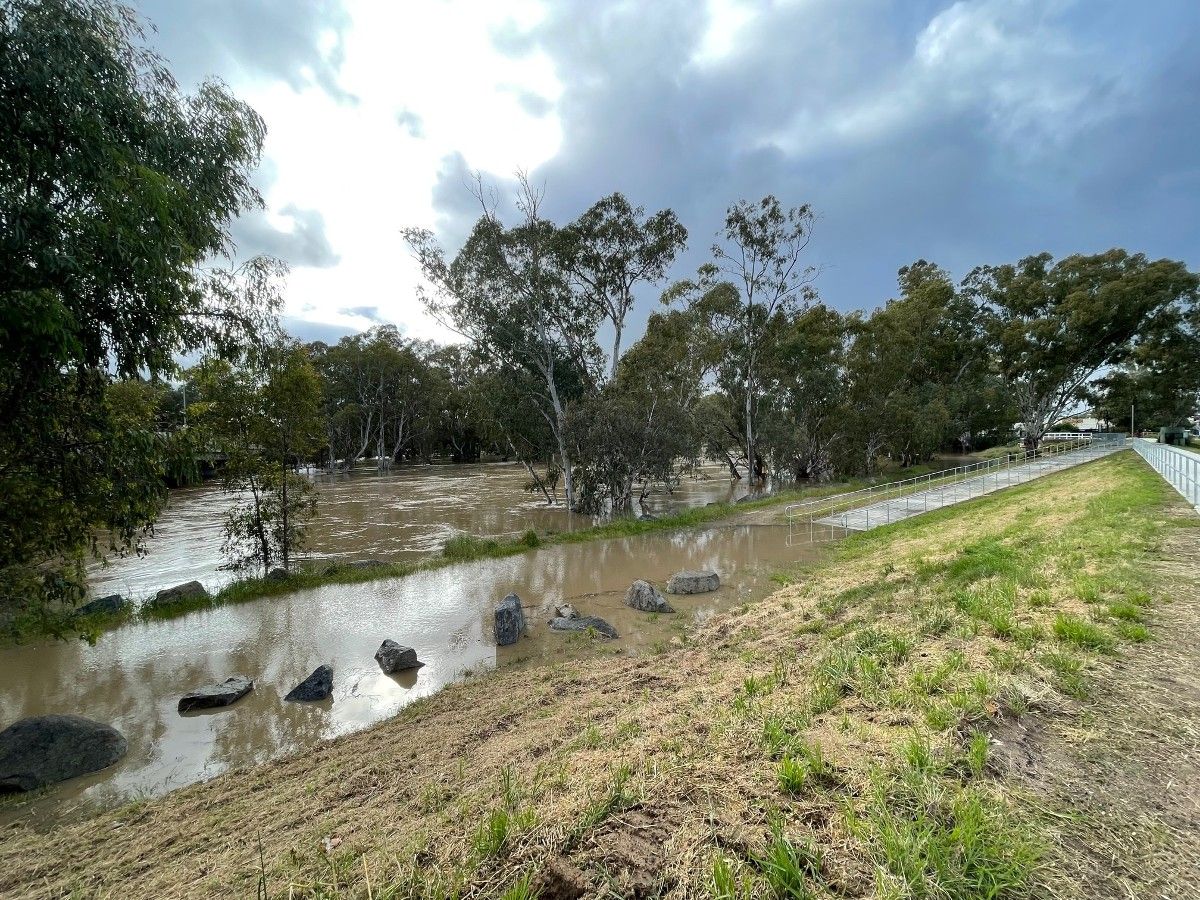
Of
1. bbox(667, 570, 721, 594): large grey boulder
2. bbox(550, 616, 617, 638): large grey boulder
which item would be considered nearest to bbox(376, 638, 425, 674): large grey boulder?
bbox(550, 616, 617, 638): large grey boulder

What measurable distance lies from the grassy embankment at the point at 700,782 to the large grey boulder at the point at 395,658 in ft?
4.98

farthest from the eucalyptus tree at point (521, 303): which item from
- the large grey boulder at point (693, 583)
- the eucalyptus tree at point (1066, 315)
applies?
the eucalyptus tree at point (1066, 315)

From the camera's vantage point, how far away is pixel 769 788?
2.81 metres

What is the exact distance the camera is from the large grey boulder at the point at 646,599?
1058 cm

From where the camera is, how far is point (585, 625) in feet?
31.3

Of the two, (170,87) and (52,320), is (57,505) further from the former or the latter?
(170,87)

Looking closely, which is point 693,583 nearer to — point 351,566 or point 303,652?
point 303,652

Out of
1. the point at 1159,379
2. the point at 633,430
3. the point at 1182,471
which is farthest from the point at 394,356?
the point at 1159,379

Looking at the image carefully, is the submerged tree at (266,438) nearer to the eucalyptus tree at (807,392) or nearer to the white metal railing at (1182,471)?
the white metal railing at (1182,471)

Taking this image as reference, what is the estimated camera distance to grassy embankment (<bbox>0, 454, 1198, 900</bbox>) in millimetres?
2311

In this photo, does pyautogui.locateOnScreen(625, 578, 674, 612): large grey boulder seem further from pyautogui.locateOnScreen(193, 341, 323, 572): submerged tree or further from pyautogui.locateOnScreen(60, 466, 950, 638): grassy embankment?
pyautogui.locateOnScreen(193, 341, 323, 572): submerged tree

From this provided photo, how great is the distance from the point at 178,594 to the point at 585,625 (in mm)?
10173

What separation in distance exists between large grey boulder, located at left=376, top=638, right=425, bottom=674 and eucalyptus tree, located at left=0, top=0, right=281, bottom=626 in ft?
12.5

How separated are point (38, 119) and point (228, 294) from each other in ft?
11.3
